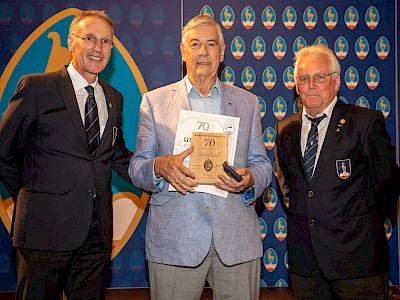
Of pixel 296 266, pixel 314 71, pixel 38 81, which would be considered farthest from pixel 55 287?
pixel 314 71

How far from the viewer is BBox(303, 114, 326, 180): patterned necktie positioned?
263cm

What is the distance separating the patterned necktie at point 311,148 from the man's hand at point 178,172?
2.47ft

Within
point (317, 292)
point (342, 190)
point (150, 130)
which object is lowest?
point (317, 292)

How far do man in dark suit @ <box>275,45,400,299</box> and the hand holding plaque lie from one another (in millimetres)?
595

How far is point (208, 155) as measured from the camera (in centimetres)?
225

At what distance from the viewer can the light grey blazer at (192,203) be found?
Result: 2.27 m

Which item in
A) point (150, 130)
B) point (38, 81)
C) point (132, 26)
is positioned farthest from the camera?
point (132, 26)

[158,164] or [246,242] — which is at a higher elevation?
[158,164]

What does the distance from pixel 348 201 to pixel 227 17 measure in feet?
8.71

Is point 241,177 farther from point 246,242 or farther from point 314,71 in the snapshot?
point 314,71

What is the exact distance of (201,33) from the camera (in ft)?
7.88

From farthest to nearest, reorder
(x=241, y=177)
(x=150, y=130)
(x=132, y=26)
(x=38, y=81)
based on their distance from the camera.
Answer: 1. (x=132, y=26)
2. (x=38, y=81)
3. (x=150, y=130)
4. (x=241, y=177)

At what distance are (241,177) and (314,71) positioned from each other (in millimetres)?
837

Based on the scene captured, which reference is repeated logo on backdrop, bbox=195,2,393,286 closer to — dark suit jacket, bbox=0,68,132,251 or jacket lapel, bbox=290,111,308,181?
jacket lapel, bbox=290,111,308,181
